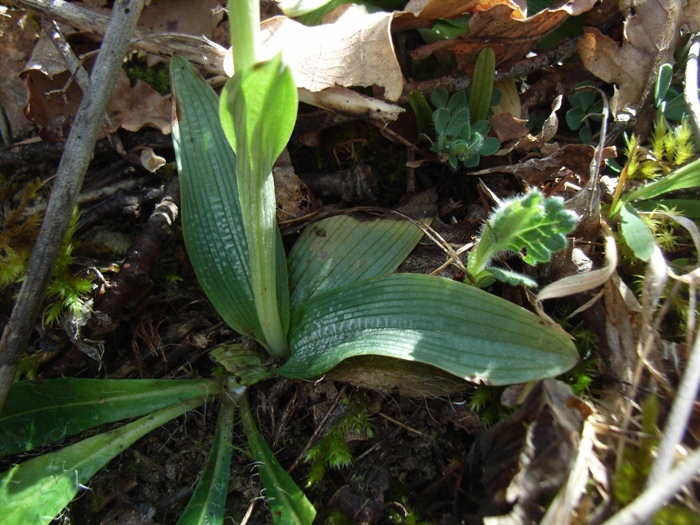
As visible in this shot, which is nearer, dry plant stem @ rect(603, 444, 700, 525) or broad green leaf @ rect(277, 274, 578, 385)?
dry plant stem @ rect(603, 444, 700, 525)

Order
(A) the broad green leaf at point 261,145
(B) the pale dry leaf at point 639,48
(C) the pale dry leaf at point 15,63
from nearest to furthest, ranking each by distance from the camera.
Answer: (A) the broad green leaf at point 261,145 < (B) the pale dry leaf at point 639,48 < (C) the pale dry leaf at point 15,63

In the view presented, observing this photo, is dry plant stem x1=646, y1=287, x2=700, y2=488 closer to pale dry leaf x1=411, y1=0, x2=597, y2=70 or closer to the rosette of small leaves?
the rosette of small leaves

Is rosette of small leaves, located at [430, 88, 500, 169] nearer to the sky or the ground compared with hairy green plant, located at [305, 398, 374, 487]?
nearer to the sky

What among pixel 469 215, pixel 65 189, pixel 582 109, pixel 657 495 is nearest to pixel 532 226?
pixel 469 215

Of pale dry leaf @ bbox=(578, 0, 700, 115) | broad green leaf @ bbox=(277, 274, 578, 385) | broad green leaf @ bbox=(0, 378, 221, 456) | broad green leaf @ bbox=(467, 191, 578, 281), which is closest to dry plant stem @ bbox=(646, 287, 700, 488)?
broad green leaf @ bbox=(277, 274, 578, 385)

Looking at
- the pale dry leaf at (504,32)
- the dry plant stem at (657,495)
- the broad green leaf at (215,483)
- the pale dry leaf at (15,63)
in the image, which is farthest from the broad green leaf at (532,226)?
the pale dry leaf at (15,63)

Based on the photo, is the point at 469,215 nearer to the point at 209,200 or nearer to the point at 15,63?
the point at 209,200

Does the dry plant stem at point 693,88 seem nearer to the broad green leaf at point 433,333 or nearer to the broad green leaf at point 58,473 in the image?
the broad green leaf at point 433,333
